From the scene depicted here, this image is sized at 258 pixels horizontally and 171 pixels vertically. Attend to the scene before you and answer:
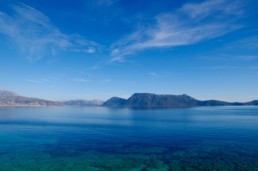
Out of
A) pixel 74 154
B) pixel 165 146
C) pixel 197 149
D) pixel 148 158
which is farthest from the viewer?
pixel 165 146

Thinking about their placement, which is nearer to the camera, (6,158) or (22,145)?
(6,158)

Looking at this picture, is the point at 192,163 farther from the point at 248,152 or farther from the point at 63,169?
the point at 63,169

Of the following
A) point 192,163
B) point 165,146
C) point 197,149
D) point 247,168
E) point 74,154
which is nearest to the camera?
point 247,168

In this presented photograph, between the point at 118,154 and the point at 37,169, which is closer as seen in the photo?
the point at 37,169

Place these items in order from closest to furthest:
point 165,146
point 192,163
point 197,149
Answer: point 192,163
point 197,149
point 165,146

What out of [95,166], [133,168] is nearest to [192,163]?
[133,168]

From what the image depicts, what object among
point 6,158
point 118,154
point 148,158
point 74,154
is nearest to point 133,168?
point 148,158

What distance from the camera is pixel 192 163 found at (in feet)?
113

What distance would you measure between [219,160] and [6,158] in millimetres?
41957

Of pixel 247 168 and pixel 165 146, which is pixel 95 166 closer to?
pixel 165 146

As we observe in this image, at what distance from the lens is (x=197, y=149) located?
4497 centimetres

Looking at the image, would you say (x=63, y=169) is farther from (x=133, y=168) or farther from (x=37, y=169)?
(x=133, y=168)

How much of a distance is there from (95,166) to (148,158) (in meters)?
10.7

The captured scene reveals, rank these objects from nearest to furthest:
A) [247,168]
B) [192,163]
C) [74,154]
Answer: [247,168]
[192,163]
[74,154]
